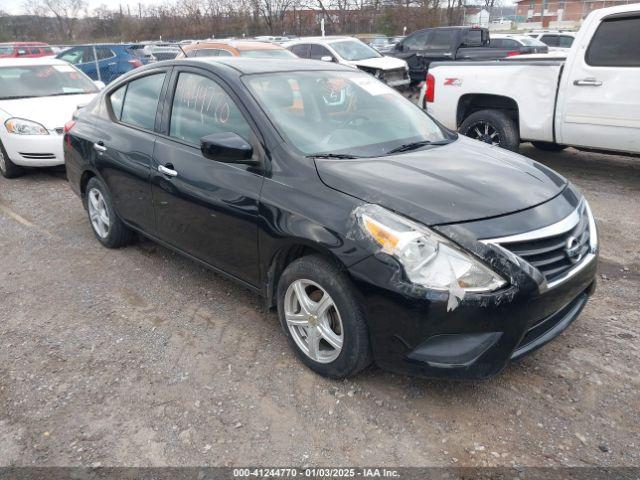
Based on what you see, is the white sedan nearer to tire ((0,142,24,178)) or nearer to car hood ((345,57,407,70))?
tire ((0,142,24,178))

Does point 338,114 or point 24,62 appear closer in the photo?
point 338,114

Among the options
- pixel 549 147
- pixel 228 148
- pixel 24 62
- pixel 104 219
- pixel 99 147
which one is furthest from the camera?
pixel 24 62

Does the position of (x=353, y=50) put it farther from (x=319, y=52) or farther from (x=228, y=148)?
(x=228, y=148)

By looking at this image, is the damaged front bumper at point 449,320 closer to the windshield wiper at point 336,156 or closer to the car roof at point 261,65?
the windshield wiper at point 336,156

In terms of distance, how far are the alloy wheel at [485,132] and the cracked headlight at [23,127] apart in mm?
5760

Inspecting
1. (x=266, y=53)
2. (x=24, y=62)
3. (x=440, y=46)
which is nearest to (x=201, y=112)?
(x=24, y=62)

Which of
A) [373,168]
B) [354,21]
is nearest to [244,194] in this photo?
[373,168]

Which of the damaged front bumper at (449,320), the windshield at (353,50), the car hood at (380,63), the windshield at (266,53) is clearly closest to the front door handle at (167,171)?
the damaged front bumper at (449,320)

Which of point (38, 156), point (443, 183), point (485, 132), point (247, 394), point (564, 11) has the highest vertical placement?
point (564, 11)

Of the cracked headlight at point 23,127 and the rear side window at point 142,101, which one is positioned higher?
the rear side window at point 142,101

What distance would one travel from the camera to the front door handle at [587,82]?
597cm

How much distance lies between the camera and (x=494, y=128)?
7027mm

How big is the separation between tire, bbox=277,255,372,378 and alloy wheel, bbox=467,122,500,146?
16.3 feet

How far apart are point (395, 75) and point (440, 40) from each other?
124 inches
